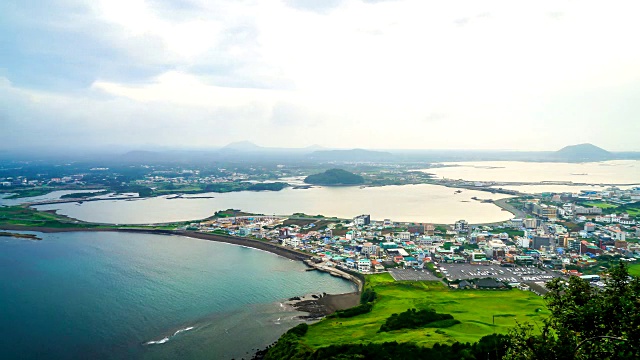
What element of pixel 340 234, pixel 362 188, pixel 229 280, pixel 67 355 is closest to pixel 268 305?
pixel 229 280

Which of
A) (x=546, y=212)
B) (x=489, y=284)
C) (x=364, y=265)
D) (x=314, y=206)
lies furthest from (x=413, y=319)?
(x=314, y=206)

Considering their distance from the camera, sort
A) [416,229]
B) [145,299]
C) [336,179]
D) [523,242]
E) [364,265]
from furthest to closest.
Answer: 1. [336,179]
2. [416,229]
3. [523,242]
4. [364,265]
5. [145,299]

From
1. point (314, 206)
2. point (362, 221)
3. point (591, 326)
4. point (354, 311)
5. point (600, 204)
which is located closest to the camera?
point (591, 326)

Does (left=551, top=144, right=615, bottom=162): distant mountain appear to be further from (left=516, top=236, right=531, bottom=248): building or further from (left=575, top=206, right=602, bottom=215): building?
(left=516, top=236, right=531, bottom=248): building

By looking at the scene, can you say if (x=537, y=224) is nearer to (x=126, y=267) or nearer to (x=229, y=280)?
(x=229, y=280)

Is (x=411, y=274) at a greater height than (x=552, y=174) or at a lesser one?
lesser

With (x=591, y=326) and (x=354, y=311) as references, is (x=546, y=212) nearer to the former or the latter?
(x=354, y=311)
